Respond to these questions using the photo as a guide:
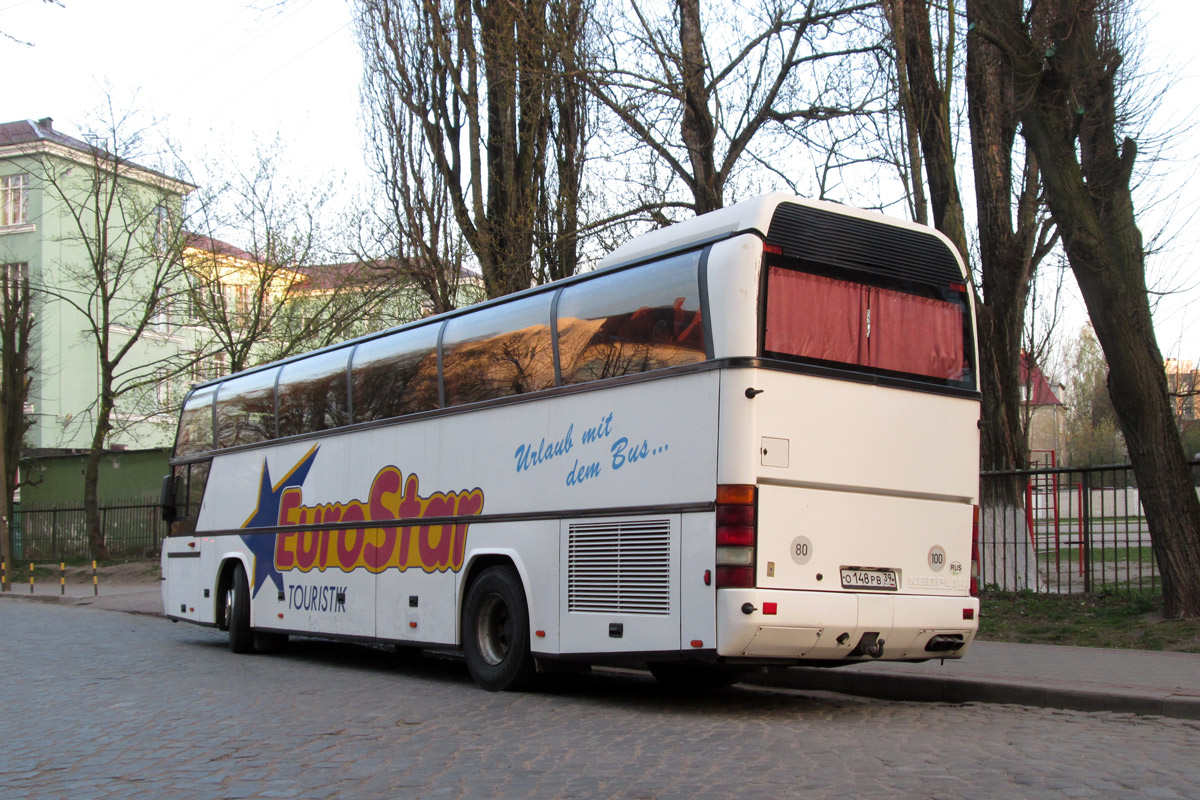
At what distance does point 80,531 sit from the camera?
3966 cm

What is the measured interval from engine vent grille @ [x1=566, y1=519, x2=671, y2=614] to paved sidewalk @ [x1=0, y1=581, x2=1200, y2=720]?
8.00 ft

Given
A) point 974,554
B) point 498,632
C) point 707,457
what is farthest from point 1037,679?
point 498,632

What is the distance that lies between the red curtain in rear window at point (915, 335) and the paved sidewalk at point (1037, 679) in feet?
8.30

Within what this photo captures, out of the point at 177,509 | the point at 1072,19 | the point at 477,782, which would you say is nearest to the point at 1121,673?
the point at 477,782

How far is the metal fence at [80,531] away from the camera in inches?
1422

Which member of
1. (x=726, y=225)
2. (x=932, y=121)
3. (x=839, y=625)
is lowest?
(x=839, y=625)

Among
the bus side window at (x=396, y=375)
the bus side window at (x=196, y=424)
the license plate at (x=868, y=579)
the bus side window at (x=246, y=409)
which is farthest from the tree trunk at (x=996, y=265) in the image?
the bus side window at (x=196, y=424)

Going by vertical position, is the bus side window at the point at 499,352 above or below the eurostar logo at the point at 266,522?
above

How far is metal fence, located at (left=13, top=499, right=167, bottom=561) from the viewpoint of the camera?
36125 mm

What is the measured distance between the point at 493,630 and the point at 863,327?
14.6 feet

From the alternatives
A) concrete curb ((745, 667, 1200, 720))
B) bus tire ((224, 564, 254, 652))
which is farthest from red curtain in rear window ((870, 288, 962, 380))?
bus tire ((224, 564, 254, 652))

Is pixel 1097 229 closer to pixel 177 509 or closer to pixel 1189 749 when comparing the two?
pixel 1189 749

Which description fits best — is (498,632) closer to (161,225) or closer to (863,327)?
(863,327)

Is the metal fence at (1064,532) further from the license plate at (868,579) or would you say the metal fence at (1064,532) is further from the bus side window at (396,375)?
the bus side window at (396,375)
